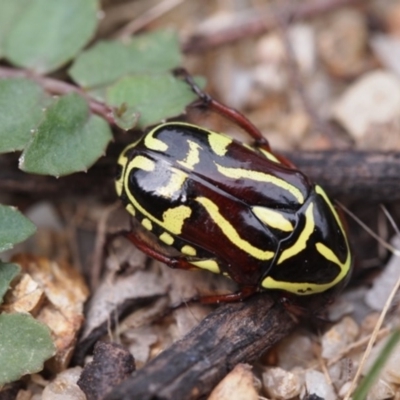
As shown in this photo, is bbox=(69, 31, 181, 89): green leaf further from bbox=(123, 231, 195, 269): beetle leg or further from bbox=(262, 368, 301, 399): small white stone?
bbox=(262, 368, 301, 399): small white stone

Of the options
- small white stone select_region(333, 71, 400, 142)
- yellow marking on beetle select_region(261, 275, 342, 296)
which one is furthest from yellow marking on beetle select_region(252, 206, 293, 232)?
small white stone select_region(333, 71, 400, 142)

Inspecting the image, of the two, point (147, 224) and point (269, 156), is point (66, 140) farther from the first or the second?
point (269, 156)

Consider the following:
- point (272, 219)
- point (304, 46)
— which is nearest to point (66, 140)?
point (272, 219)

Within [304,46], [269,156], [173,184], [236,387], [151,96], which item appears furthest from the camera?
[304,46]

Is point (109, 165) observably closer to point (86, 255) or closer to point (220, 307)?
point (86, 255)

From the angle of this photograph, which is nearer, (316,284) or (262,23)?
(316,284)

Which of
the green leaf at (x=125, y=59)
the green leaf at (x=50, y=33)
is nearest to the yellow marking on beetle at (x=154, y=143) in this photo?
the green leaf at (x=125, y=59)

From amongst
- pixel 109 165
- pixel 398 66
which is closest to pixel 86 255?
pixel 109 165
